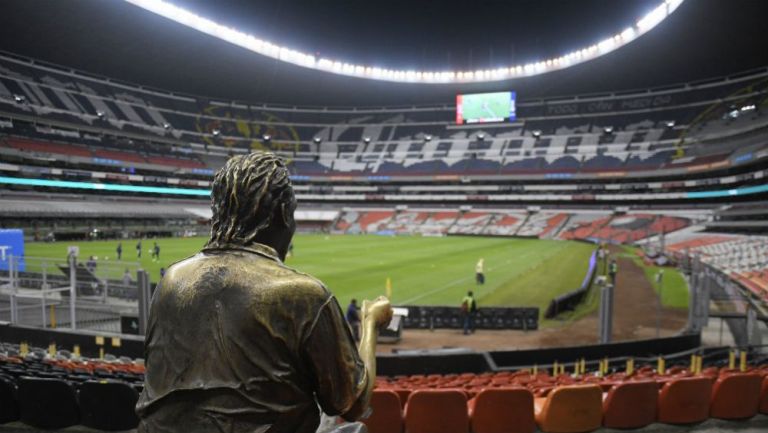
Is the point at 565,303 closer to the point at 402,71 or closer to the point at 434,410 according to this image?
the point at 434,410

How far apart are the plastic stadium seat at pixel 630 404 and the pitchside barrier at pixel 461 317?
10.1 m

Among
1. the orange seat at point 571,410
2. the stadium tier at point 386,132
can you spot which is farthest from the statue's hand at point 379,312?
the stadium tier at point 386,132

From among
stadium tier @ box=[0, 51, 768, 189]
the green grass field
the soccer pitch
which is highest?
stadium tier @ box=[0, 51, 768, 189]

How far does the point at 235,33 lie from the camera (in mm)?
50625

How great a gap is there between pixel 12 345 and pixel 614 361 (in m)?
12.7

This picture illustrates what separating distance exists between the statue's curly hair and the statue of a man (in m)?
0.02

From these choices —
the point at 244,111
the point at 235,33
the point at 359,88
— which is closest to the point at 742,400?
the point at 235,33

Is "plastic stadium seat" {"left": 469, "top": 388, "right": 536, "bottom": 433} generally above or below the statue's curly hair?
below

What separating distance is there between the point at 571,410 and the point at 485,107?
73264 millimetres

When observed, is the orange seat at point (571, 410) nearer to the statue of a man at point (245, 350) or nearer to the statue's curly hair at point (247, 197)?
the statue of a man at point (245, 350)

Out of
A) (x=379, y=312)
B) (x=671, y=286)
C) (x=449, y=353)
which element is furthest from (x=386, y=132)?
(x=379, y=312)

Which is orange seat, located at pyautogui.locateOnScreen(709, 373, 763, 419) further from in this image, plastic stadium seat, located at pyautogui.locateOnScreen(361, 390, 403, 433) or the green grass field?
the green grass field

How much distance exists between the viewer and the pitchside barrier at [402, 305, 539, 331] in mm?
14445

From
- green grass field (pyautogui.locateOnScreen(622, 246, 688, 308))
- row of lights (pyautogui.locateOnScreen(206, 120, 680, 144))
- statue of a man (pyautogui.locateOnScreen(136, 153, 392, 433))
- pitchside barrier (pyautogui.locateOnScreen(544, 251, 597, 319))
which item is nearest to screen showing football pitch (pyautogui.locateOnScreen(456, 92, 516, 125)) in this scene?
row of lights (pyautogui.locateOnScreen(206, 120, 680, 144))
